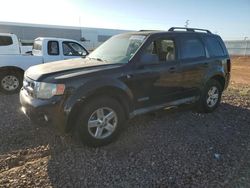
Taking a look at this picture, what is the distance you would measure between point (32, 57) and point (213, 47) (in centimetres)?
547

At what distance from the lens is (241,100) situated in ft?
25.2

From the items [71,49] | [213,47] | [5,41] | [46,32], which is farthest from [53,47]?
[46,32]

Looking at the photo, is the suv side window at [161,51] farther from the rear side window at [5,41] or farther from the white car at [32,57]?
the rear side window at [5,41]

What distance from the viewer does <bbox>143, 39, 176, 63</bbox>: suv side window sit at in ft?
15.6

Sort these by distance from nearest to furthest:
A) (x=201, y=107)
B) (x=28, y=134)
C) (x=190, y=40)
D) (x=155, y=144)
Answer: (x=155, y=144)
(x=28, y=134)
(x=190, y=40)
(x=201, y=107)

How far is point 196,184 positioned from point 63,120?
6.62 feet

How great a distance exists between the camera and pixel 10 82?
8.16 metres

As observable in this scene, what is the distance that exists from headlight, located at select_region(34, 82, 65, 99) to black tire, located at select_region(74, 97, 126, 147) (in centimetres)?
46

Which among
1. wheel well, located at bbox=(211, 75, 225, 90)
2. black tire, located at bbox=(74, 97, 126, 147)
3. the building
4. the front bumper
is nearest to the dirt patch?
wheel well, located at bbox=(211, 75, 225, 90)

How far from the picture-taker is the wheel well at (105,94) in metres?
3.94

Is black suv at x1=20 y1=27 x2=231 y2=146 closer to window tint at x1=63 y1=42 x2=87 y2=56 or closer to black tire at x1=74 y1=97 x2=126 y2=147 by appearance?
black tire at x1=74 y1=97 x2=126 y2=147

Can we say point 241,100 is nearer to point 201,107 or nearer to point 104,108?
point 201,107

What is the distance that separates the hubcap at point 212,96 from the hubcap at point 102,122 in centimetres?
287

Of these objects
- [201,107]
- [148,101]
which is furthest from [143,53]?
[201,107]
